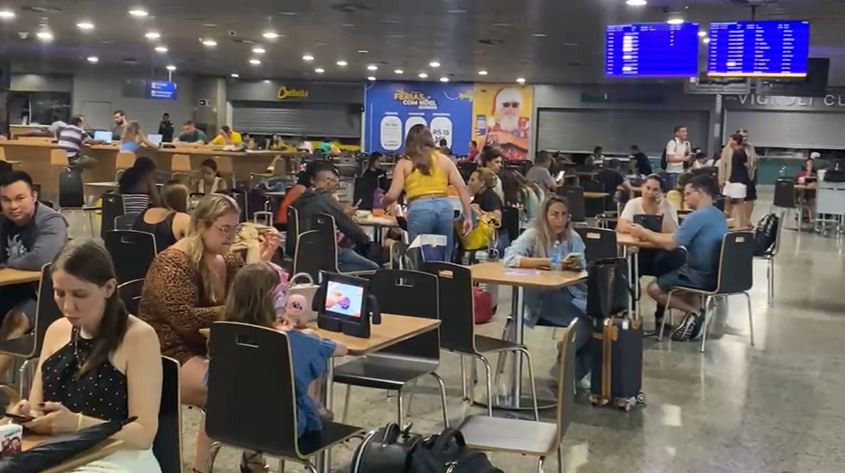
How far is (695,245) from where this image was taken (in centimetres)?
657

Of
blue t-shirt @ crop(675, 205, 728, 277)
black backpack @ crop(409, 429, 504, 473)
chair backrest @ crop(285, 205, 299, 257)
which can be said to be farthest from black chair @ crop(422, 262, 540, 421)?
chair backrest @ crop(285, 205, 299, 257)

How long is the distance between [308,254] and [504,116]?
1946 cm

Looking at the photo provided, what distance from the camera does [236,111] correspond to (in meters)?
27.3

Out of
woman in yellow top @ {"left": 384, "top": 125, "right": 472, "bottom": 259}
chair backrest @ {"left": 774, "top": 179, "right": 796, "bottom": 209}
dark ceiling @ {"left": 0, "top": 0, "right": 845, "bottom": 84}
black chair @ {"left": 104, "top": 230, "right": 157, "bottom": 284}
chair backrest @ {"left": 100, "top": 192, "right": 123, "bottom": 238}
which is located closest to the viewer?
black chair @ {"left": 104, "top": 230, "right": 157, "bottom": 284}

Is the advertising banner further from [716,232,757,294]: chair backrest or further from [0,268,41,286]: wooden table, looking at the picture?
[0,268,41,286]: wooden table

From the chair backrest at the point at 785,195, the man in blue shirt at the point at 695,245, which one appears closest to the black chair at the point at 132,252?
the man in blue shirt at the point at 695,245

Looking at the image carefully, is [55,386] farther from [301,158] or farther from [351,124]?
[351,124]

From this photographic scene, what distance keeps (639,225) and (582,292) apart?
1796mm

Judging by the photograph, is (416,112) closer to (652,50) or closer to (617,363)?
(652,50)

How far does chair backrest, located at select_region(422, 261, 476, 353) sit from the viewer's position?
4.36 m

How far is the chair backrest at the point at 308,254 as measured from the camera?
5945mm

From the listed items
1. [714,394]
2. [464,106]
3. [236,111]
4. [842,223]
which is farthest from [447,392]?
[236,111]

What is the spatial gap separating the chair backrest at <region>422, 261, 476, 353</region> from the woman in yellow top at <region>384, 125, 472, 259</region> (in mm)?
2520

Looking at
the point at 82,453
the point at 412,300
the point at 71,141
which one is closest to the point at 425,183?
the point at 412,300
